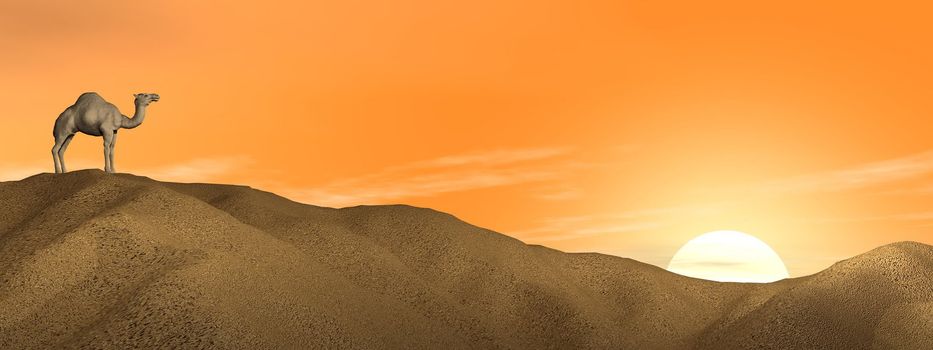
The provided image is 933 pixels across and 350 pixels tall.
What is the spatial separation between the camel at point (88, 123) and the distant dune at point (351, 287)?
1159 mm

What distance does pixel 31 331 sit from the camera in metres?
31.0

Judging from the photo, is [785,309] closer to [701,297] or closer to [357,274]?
[701,297]

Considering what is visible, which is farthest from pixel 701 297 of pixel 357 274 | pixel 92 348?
pixel 92 348

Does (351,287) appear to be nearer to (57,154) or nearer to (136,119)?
(136,119)

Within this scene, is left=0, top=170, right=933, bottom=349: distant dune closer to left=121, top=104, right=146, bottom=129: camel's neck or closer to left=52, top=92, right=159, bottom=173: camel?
left=52, top=92, right=159, bottom=173: camel

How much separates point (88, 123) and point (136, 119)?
2.51 m

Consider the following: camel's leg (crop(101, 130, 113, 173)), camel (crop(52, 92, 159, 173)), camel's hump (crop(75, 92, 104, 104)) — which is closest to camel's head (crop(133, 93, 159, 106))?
camel (crop(52, 92, 159, 173))

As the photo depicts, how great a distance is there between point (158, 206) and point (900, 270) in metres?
32.5

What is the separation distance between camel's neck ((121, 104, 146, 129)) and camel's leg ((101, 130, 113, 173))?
1238 mm

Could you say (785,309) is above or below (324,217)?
below

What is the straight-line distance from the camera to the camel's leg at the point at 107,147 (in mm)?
42719

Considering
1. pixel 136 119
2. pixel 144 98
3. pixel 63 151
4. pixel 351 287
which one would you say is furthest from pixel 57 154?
pixel 351 287

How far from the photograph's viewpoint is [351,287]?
125ft

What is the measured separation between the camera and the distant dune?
104 ft
